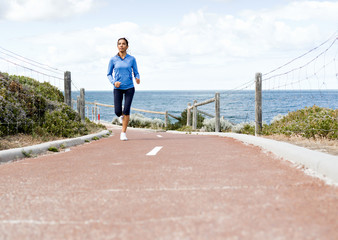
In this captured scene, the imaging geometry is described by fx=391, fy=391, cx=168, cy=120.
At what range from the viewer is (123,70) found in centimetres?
1073

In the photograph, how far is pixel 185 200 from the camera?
3648 mm

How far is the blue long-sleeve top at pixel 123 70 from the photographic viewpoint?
1073cm

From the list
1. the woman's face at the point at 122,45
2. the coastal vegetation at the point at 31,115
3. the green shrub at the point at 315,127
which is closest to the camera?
the green shrub at the point at 315,127

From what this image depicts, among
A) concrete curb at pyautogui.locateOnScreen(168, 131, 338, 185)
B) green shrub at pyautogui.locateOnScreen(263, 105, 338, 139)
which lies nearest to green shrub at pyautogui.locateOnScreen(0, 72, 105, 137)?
green shrub at pyautogui.locateOnScreen(263, 105, 338, 139)

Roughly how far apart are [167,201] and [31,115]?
8.52 m

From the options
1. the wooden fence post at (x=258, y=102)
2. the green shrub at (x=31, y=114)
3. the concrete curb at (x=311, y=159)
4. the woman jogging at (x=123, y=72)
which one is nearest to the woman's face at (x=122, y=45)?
the woman jogging at (x=123, y=72)

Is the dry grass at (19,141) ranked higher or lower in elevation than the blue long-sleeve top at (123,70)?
lower

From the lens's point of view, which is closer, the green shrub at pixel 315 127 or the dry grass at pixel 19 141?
the dry grass at pixel 19 141

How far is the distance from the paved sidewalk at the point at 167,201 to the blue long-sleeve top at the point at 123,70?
16.8 ft

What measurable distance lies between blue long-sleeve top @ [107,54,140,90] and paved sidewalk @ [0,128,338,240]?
5111 mm

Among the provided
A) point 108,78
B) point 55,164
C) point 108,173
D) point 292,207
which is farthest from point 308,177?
point 108,78

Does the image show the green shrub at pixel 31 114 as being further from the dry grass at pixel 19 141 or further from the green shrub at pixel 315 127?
the green shrub at pixel 315 127

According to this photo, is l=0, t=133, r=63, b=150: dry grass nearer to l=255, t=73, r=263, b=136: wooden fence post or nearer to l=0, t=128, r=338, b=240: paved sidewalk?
l=0, t=128, r=338, b=240: paved sidewalk

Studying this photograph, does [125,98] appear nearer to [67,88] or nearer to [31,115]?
[31,115]
